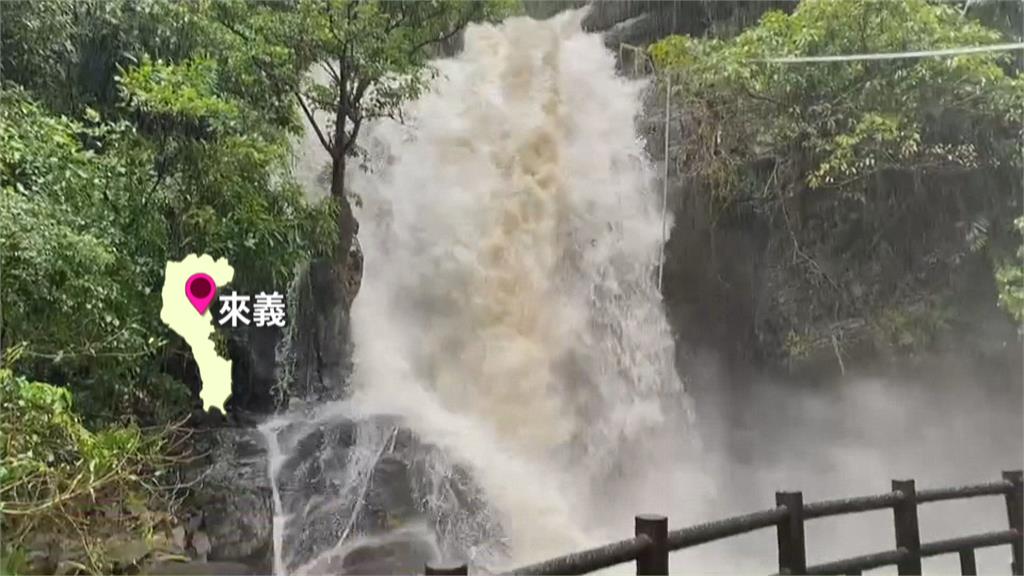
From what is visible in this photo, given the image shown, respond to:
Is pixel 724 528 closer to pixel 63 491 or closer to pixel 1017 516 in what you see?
pixel 1017 516

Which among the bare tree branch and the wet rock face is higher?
the bare tree branch

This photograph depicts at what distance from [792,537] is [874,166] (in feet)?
3.32

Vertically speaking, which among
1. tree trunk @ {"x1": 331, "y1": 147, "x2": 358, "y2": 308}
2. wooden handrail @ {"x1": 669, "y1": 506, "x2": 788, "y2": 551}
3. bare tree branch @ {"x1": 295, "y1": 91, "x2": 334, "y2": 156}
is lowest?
wooden handrail @ {"x1": 669, "y1": 506, "x2": 788, "y2": 551}

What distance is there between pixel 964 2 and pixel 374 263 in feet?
5.70

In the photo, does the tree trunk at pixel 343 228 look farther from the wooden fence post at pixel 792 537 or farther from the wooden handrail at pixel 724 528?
the wooden fence post at pixel 792 537

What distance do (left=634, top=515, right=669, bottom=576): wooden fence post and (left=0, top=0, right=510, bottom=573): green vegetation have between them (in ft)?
3.56

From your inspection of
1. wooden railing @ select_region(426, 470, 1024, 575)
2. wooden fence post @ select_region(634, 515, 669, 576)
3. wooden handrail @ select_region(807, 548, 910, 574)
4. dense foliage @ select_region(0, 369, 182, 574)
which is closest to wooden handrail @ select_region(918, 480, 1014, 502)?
wooden railing @ select_region(426, 470, 1024, 575)

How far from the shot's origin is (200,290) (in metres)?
2.10

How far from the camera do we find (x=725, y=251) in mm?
2332

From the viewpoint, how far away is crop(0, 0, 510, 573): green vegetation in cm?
200

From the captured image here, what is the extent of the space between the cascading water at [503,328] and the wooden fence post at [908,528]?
1.90 ft

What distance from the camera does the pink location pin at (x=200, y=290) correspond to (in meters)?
2.10

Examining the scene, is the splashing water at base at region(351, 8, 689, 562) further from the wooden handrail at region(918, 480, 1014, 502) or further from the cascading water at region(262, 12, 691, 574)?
the wooden handrail at region(918, 480, 1014, 502)

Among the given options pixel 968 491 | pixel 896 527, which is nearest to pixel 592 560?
pixel 896 527
